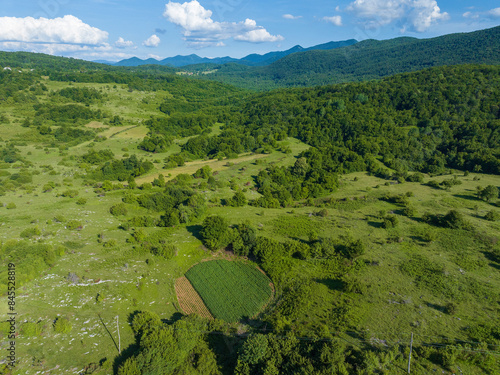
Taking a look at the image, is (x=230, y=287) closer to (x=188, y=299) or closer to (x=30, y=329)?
(x=188, y=299)

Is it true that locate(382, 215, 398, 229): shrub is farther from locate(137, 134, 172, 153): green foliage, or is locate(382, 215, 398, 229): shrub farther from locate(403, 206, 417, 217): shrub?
locate(137, 134, 172, 153): green foliage

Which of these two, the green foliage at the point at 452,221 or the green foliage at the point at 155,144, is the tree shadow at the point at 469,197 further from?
the green foliage at the point at 155,144

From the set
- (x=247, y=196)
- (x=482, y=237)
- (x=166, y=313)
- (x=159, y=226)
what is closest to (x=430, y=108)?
(x=482, y=237)

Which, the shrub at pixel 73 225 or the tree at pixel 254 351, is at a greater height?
the tree at pixel 254 351

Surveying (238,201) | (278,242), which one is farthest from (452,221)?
(238,201)

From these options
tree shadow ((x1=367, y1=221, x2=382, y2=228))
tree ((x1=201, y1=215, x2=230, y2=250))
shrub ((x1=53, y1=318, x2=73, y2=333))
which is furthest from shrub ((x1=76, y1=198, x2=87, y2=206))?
tree shadow ((x1=367, y1=221, x2=382, y2=228))

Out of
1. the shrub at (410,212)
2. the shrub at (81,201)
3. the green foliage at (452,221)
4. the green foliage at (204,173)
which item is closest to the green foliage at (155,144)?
the green foliage at (204,173)

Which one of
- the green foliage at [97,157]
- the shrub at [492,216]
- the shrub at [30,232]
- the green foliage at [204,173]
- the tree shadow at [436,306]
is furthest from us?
the green foliage at [97,157]
